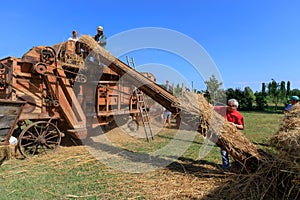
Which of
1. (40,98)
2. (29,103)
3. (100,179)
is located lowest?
(100,179)

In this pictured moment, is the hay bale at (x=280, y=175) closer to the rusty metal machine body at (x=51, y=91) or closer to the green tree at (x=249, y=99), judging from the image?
the rusty metal machine body at (x=51, y=91)

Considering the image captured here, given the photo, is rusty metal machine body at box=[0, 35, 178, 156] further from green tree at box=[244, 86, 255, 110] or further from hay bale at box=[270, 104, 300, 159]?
green tree at box=[244, 86, 255, 110]

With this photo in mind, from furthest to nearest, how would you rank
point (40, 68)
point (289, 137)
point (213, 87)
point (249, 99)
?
point (249, 99), point (213, 87), point (40, 68), point (289, 137)

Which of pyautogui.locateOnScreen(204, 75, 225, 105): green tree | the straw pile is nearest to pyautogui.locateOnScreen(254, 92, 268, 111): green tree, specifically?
pyautogui.locateOnScreen(204, 75, 225, 105): green tree

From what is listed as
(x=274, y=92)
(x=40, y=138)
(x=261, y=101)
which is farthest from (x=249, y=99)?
(x=40, y=138)

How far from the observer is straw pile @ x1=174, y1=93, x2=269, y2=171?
3.51m

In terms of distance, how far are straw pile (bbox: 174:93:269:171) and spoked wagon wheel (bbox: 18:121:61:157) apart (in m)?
3.35

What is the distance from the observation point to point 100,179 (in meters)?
3.85

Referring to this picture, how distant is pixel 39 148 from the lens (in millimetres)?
5375

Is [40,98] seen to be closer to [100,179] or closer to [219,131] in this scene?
[100,179]

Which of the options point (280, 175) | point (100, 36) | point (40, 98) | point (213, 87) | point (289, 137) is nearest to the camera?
point (289, 137)

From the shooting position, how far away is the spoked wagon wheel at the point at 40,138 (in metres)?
5.09

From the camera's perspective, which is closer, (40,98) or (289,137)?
(289,137)

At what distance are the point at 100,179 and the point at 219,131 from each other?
89.6 inches
